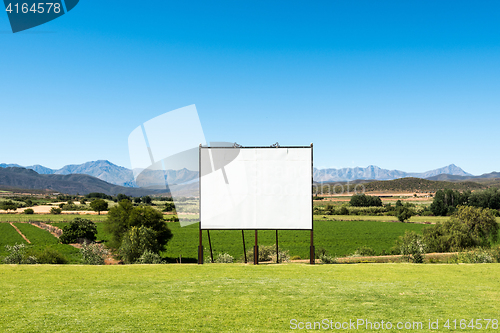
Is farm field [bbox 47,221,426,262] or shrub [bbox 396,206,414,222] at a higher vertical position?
shrub [bbox 396,206,414,222]

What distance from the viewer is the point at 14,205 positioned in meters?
97.4

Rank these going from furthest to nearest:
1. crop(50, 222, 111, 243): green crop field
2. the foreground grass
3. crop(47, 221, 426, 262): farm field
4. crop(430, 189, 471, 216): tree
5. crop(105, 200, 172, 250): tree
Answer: crop(430, 189, 471, 216): tree < crop(50, 222, 111, 243): green crop field < crop(47, 221, 426, 262): farm field < crop(105, 200, 172, 250): tree < the foreground grass

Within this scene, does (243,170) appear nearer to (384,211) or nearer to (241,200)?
(241,200)

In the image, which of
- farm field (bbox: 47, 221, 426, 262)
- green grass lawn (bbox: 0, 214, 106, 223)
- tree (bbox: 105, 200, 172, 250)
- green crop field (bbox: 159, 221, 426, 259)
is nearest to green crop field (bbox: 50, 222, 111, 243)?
farm field (bbox: 47, 221, 426, 262)

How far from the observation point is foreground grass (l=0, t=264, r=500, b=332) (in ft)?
21.8

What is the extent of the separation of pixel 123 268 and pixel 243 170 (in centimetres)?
603

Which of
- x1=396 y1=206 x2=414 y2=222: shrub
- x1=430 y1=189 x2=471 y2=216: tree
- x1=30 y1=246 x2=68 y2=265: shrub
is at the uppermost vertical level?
x1=430 y1=189 x2=471 y2=216: tree

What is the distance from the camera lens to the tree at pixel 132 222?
1342 inches

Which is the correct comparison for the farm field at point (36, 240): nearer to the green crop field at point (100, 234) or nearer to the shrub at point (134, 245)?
the green crop field at point (100, 234)

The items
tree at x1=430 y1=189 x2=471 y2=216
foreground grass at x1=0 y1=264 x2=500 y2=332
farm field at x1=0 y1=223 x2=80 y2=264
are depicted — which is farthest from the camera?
tree at x1=430 y1=189 x2=471 y2=216

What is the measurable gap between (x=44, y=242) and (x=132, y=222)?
24498 millimetres

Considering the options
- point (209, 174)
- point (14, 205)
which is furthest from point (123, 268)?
point (14, 205)

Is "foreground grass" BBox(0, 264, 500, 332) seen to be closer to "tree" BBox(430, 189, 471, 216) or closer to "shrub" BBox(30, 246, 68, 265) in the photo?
"shrub" BBox(30, 246, 68, 265)

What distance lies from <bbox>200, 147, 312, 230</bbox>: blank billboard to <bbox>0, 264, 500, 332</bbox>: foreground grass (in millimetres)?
2570
